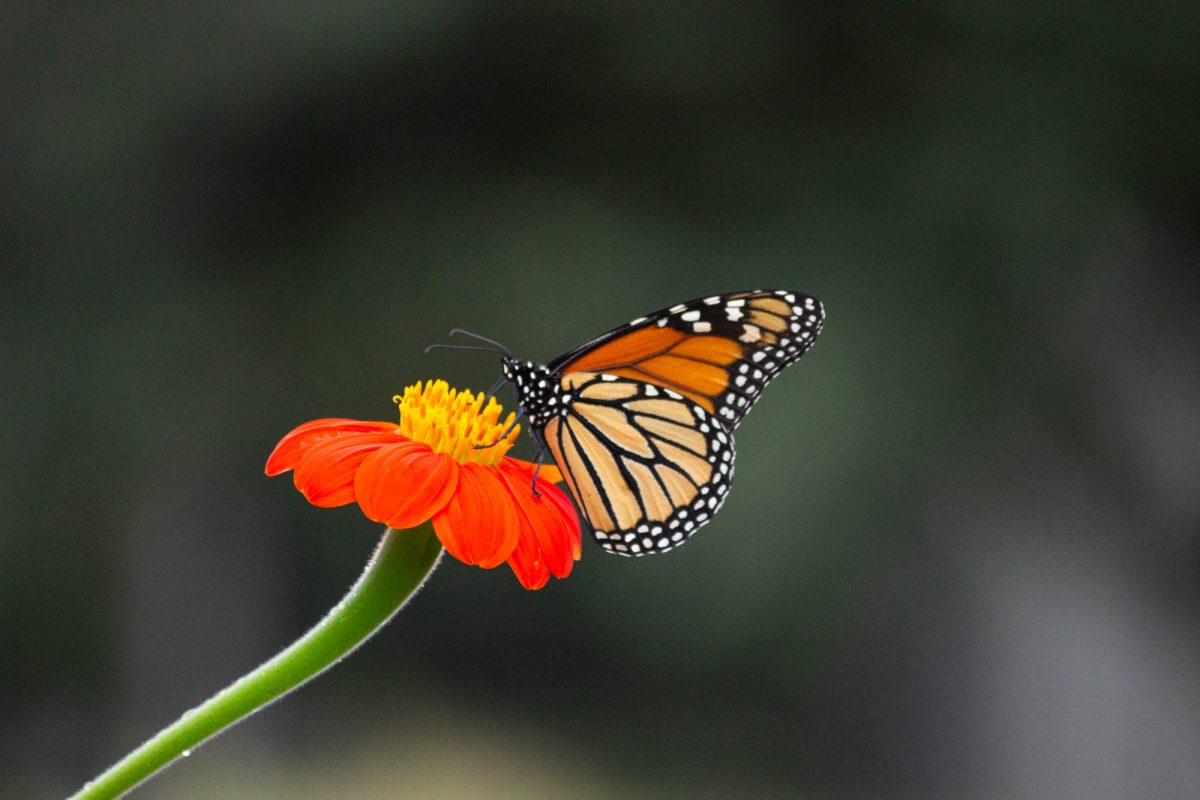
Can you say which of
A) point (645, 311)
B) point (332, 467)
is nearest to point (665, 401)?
point (332, 467)

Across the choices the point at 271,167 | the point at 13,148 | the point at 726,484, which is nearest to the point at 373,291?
the point at 271,167

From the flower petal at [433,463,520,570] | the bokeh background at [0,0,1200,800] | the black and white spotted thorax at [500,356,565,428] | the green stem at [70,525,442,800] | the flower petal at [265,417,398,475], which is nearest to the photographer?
the green stem at [70,525,442,800]

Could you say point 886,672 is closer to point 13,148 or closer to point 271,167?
point 271,167

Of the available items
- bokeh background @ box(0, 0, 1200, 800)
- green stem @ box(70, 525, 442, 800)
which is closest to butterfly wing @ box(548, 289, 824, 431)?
green stem @ box(70, 525, 442, 800)

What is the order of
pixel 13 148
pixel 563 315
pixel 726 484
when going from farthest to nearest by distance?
pixel 563 315
pixel 13 148
pixel 726 484

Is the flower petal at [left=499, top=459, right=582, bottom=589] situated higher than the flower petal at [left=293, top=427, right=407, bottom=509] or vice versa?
the flower petal at [left=293, top=427, right=407, bottom=509]

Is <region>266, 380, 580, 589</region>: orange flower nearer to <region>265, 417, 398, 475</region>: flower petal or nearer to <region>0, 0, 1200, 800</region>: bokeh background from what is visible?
<region>265, 417, 398, 475</region>: flower petal

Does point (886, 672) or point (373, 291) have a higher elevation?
point (373, 291)
